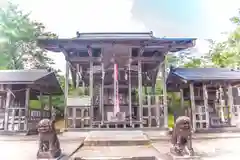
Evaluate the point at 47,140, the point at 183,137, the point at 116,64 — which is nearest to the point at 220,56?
the point at 116,64

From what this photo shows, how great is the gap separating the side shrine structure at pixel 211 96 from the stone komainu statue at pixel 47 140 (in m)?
5.40

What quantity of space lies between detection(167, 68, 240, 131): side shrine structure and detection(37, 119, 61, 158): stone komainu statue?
5.40 metres

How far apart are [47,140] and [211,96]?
7183 millimetres

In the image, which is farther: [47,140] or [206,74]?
[206,74]

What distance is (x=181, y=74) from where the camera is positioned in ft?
27.0

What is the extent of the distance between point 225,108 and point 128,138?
5031 mm

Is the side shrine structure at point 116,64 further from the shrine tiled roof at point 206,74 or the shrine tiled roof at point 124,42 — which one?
the shrine tiled roof at point 206,74

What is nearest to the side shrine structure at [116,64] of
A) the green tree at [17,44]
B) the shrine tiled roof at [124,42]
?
the shrine tiled roof at [124,42]

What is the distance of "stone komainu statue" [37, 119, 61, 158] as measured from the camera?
3547mm

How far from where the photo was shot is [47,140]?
3.60 m

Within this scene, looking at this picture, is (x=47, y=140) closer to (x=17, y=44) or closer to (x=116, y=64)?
(x=116, y=64)

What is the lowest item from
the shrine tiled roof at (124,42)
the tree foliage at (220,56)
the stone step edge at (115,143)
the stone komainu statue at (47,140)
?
the stone step edge at (115,143)

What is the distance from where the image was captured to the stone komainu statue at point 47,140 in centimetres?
355

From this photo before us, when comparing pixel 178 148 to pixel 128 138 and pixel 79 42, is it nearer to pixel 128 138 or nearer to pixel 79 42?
pixel 128 138
